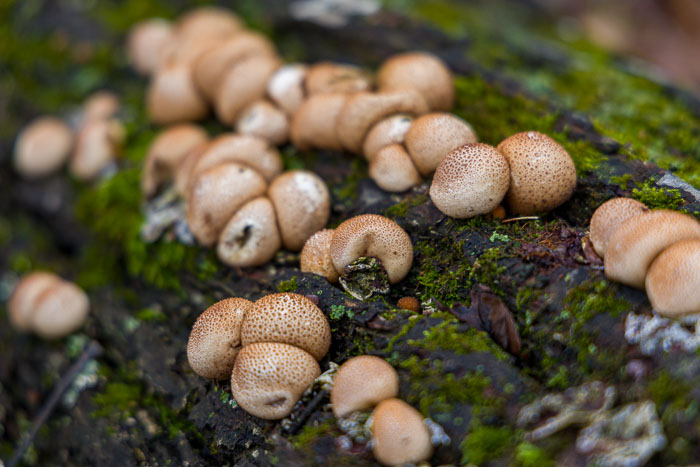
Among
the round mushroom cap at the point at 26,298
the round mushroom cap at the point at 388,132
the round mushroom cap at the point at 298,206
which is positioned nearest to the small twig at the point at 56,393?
the round mushroom cap at the point at 26,298

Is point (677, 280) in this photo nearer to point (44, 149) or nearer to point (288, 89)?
point (288, 89)

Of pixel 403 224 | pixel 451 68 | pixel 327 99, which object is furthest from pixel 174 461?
pixel 451 68

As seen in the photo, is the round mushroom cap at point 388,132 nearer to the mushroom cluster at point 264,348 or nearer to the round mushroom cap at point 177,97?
the mushroom cluster at point 264,348

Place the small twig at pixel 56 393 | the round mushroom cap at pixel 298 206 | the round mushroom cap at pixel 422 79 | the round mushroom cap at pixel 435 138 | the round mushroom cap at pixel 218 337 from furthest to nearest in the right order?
the round mushroom cap at pixel 422 79 < the small twig at pixel 56 393 < the round mushroom cap at pixel 298 206 < the round mushroom cap at pixel 435 138 < the round mushroom cap at pixel 218 337

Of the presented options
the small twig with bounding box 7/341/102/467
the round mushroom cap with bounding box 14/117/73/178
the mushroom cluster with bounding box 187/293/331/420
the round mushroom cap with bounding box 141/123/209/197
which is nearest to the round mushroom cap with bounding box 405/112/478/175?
the mushroom cluster with bounding box 187/293/331/420

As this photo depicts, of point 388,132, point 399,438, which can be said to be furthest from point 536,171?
point 399,438

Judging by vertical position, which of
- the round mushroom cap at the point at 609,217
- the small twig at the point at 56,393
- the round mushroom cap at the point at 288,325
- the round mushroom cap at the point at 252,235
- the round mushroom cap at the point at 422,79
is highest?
the round mushroom cap at the point at 609,217

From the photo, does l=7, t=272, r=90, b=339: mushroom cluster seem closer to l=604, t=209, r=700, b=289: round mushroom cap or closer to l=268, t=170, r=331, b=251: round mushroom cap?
l=268, t=170, r=331, b=251: round mushroom cap

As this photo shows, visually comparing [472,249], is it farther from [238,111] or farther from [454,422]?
[238,111]

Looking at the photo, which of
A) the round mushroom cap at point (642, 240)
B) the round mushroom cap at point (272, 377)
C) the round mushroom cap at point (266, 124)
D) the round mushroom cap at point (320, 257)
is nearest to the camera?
the round mushroom cap at point (642, 240)
